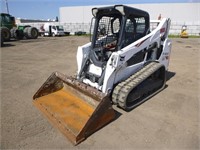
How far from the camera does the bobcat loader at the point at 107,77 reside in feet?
11.0

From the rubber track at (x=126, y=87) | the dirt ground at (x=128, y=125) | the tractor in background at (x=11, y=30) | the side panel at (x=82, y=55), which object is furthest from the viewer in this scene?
the tractor in background at (x=11, y=30)

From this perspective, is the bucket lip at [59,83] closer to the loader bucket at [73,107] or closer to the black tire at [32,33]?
the loader bucket at [73,107]

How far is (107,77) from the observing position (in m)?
3.86

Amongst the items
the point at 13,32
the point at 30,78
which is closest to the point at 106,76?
the point at 30,78

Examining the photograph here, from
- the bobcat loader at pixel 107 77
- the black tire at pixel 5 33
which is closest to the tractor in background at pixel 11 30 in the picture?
the black tire at pixel 5 33

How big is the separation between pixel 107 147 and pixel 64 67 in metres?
5.17

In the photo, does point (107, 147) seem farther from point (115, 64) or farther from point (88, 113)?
point (115, 64)

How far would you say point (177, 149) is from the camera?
2828mm

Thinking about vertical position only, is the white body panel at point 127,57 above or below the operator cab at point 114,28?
below

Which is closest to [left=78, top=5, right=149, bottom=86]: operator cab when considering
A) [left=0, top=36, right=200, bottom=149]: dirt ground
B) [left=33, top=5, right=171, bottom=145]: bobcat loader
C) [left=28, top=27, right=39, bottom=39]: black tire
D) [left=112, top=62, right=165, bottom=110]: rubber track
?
[left=33, top=5, right=171, bottom=145]: bobcat loader

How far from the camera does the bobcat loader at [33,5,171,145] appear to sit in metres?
3.36

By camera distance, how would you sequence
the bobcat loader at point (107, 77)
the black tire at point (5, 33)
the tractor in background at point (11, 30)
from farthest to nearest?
the tractor in background at point (11, 30)
the black tire at point (5, 33)
the bobcat loader at point (107, 77)

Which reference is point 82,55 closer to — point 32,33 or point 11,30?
point 11,30

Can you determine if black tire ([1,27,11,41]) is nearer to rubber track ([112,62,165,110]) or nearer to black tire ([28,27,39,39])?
black tire ([28,27,39,39])
